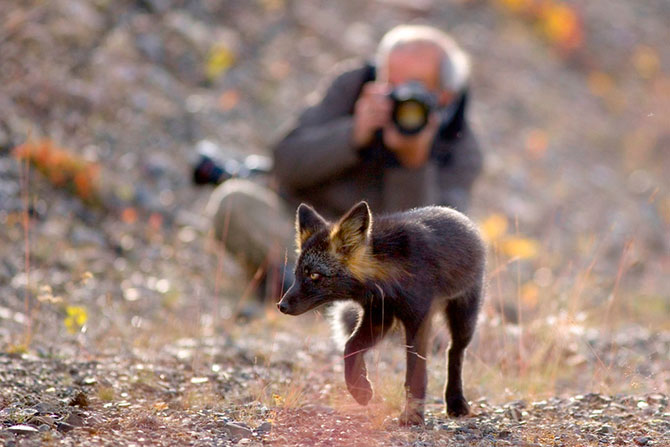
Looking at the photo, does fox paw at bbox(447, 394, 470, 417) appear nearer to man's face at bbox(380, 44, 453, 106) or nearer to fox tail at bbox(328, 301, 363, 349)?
fox tail at bbox(328, 301, 363, 349)

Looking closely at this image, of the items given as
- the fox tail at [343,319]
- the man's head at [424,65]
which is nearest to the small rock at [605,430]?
the fox tail at [343,319]

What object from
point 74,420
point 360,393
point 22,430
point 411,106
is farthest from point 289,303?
point 411,106

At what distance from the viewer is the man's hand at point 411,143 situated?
21.9ft

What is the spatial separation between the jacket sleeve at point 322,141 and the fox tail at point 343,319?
254cm

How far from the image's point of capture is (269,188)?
8953 mm

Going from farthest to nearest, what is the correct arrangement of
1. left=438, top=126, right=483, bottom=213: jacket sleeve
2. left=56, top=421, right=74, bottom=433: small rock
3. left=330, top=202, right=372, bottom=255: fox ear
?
1. left=438, top=126, right=483, bottom=213: jacket sleeve
2. left=330, top=202, right=372, bottom=255: fox ear
3. left=56, top=421, right=74, bottom=433: small rock

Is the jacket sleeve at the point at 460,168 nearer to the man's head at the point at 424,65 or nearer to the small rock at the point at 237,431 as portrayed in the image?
the man's head at the point at 424,65

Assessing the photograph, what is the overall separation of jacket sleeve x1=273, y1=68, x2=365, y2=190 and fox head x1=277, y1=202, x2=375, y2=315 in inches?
121

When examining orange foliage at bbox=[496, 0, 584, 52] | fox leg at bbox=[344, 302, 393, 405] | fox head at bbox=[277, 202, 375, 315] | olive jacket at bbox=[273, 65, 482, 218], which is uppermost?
orange foliage at bbox=[496, 0, 584, 52]

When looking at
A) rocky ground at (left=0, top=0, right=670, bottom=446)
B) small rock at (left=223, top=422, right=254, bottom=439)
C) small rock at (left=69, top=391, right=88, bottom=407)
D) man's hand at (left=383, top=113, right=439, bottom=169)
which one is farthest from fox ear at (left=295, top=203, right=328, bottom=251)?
man's hand at (left=383, top=113, right=439, bottom=169)

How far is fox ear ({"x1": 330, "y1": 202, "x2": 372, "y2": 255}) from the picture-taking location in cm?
391

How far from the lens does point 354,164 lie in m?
7.25

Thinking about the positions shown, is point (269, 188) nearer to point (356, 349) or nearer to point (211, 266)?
point (211, 266)

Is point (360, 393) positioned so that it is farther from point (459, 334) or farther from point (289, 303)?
point (459, 334)
